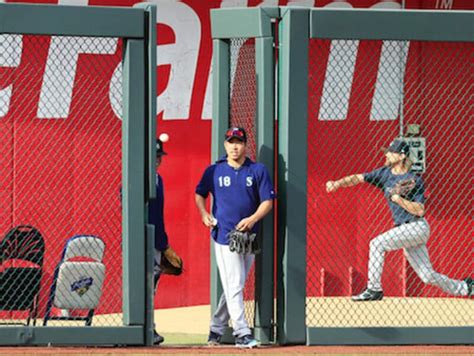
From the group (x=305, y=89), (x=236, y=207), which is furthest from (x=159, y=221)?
(x=305, y=89)

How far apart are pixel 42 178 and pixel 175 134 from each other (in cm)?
152

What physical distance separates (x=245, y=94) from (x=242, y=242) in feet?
4.51

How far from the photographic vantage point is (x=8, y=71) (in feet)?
43.3

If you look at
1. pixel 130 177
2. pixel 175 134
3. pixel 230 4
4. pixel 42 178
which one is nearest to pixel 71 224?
pixel 42 178

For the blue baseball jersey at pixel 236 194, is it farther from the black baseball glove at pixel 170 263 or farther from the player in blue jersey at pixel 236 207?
the black baseball glove at pixel 170 263

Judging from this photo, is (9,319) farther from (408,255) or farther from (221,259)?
(408,255)

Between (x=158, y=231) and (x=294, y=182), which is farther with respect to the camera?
(x=158, y=231)

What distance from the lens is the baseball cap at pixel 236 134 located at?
31.9ft

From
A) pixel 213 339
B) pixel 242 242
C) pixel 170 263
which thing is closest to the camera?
pixel 242 242

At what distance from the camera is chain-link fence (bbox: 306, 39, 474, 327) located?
13836mm

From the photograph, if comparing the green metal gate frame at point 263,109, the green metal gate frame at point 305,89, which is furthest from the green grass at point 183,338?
the green metal gate frame at point 305,89

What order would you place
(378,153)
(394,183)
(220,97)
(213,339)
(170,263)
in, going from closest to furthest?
→ (213,339)
(220,97)
(170,263)
(394,183)
(378,153)

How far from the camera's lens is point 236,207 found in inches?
386

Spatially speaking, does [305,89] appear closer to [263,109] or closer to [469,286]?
[263,109]
